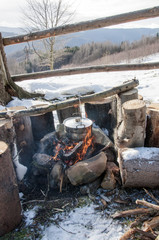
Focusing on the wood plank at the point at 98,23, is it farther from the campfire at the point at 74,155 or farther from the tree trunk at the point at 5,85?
the campfire at the point at 74,155

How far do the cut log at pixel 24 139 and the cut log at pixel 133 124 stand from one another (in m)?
1.45

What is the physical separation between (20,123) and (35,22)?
43.3 ft

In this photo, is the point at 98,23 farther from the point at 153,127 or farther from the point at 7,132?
the point at 7,132

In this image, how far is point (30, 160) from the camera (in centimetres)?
325

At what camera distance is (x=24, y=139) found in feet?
10.2

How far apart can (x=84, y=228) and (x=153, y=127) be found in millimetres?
1559

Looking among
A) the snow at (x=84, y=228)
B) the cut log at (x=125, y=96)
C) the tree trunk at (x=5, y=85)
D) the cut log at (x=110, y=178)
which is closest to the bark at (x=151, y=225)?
the snow at (x=84, y=228)

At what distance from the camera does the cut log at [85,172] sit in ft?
8.17

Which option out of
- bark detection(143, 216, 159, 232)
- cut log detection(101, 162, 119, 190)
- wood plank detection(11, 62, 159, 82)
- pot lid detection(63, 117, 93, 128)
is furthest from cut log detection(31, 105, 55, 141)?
bark detection(143, 216, 159, 232)

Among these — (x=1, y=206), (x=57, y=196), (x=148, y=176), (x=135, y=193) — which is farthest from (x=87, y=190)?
(x=1, y=206)

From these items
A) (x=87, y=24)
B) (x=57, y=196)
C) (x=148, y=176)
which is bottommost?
(x=57, y=196)

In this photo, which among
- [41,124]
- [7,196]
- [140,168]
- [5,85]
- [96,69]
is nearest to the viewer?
[7,196]

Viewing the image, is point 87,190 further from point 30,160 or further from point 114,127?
point 114,127

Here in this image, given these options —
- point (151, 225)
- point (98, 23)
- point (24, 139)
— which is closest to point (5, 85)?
point (24, 139)
